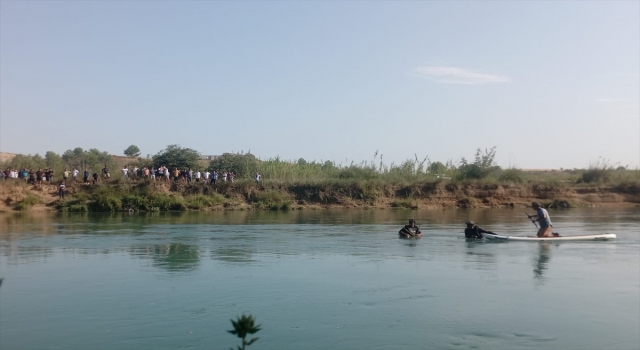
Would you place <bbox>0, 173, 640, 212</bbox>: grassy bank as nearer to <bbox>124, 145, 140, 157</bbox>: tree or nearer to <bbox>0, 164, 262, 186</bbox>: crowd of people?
<bbox>0, 164, 262, 186</bbox>: crowd of people

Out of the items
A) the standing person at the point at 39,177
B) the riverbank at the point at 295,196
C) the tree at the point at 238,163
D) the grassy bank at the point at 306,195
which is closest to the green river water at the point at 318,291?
the riverbank at the point at 295,196

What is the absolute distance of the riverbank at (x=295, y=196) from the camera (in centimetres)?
4788

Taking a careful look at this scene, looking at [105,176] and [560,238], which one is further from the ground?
[105,176]

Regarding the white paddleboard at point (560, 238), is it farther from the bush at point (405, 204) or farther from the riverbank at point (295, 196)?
the riverbank at point (295, 196)

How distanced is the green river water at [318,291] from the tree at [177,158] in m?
32.7

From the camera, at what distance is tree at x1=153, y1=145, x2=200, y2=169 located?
63.3 metres

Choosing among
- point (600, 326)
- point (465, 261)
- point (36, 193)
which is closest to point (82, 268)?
point (465, 261)

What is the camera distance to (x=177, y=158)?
63.6 meters

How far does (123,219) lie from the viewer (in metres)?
41.1

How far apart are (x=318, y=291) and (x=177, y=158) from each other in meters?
48.7

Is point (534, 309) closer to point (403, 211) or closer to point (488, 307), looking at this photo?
point (488, 307)

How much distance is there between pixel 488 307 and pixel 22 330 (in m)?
10.3

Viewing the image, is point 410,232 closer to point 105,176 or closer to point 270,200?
point 270,200

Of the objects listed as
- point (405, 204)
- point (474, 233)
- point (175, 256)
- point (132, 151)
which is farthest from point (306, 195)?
point (132, 151)
